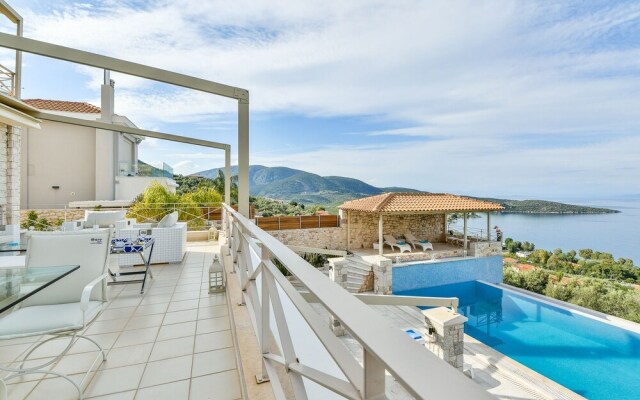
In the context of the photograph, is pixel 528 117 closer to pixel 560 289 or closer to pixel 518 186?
pixel 518 186

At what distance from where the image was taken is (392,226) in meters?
14.5

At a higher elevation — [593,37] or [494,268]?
[593,37]

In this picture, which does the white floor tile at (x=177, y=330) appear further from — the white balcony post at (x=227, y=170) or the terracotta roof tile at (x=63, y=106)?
the terracotta roof tile at (x=63, y=106)

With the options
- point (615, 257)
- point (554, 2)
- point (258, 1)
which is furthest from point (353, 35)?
point (615, 257)

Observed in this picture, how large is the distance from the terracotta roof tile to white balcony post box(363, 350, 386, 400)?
19.1m

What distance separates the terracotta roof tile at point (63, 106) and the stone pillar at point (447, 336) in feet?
58.8

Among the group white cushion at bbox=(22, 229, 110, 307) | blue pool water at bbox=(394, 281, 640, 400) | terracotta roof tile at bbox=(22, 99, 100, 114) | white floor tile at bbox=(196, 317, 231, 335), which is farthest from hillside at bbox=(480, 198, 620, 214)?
terracotta roof tile at bbox=(22, 99, 100, 114)

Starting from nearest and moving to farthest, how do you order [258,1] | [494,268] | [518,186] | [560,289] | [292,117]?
[258,1] < [560,289] < [494,268] < [518,186] < [292,117]

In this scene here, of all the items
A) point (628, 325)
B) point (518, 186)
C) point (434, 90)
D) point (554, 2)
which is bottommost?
point (628, 325)

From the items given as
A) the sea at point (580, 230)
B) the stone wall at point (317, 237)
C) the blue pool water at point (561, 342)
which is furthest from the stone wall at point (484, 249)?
the stone wall at point (317, 237)

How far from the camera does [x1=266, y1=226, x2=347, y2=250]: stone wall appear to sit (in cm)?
1327

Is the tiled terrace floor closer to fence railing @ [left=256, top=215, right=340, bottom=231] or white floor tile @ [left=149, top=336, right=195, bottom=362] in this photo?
white floor tile @ [left=149, top=336, right=195, bottom=362]

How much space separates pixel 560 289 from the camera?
435 inches

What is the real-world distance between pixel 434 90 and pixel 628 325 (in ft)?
52.5
